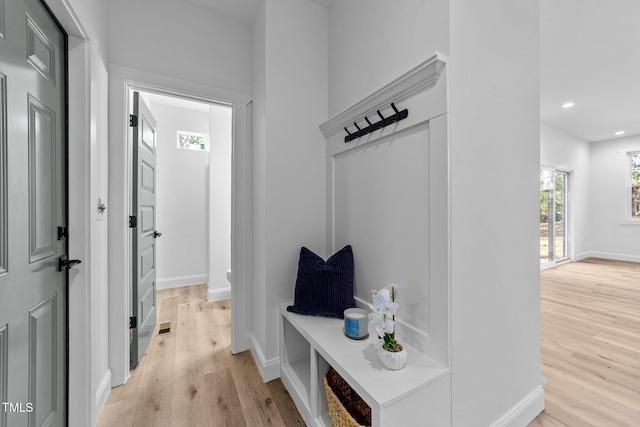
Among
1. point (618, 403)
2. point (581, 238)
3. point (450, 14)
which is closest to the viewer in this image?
point (450, 14)

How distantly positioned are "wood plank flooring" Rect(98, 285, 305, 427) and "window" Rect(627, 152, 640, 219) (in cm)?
771

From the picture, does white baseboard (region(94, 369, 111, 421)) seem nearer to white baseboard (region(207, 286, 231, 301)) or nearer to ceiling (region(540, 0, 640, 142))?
white baseboard (region(207, 286, 231, 301))

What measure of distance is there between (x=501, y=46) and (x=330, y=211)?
4.28ft

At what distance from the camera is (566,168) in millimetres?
5391

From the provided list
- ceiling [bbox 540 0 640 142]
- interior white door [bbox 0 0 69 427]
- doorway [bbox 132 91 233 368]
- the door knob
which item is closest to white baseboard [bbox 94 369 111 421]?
interior white door [bbox 0 0 69 427]

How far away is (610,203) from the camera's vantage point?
5.76 meters

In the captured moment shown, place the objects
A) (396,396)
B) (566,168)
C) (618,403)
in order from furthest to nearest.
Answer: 1. (566,168)
2. (618,403)
3. (396,396)

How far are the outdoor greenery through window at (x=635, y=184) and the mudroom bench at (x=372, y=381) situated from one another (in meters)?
7.33

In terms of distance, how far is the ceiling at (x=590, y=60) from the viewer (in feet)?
6.88

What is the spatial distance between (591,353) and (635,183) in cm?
567

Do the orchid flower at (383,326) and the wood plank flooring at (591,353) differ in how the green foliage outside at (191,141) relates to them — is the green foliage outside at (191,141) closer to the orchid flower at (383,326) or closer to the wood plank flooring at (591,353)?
the orchid flower at (383,326)

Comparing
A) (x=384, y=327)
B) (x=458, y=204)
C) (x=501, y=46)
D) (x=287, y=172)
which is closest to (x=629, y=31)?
(x=501, y=46)

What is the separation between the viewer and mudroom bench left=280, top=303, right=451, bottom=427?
3.26 ft

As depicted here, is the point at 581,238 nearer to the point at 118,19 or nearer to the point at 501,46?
the point at 501,46
